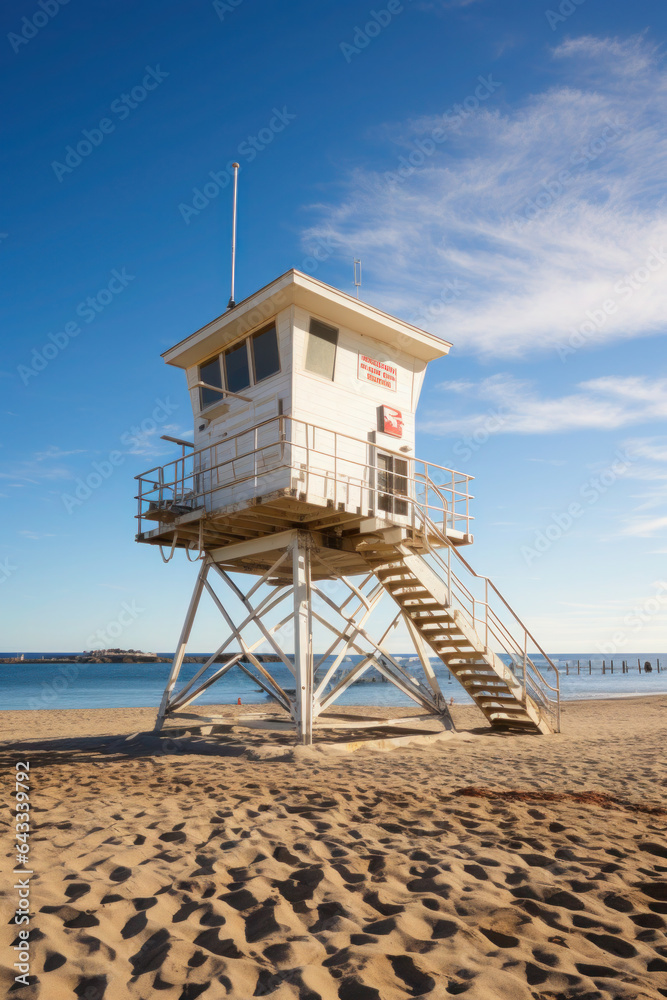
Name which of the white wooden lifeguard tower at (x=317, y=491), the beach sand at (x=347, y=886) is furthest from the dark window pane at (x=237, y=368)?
the beach sand at (x=347, y=886)

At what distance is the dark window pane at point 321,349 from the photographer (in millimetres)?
13945

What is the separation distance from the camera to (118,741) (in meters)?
14.9

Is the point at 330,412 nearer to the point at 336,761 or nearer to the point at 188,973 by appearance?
the point at 336,761

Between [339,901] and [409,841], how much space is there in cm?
162

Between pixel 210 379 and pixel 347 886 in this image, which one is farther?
pixel 210 379

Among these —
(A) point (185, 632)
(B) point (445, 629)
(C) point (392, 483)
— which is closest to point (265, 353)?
(C) point (392, 483)

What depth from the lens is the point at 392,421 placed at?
15.4 meters

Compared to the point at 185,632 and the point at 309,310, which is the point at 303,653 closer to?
the point at 185,632

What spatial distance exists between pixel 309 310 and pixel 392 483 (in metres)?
4.10

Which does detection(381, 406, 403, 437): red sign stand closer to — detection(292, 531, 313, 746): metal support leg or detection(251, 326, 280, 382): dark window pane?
detection(251, 326, 280, 382): dark window pane

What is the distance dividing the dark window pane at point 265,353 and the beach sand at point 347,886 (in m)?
7.95

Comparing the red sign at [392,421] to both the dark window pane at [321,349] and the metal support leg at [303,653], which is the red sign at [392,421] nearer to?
the dark window pane at [321,349]

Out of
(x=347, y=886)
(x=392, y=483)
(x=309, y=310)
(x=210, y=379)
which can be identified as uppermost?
(x=309, y=310)

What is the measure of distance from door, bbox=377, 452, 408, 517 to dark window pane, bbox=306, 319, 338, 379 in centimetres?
222
